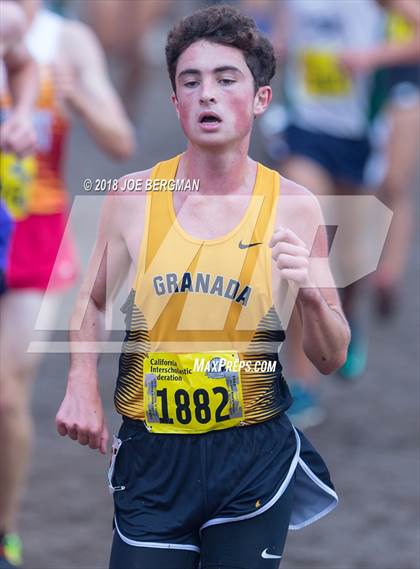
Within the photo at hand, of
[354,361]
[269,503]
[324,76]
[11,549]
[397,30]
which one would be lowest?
[11,549]

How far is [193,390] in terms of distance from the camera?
2.95 meters

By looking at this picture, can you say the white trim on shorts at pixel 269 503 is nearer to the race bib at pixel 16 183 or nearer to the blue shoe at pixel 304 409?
the race bib at pixel 16 183

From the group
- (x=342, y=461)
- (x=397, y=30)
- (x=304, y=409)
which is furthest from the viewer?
(x=397, y=30)

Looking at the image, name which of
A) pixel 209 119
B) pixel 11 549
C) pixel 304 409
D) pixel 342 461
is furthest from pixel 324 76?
pixel 209 119

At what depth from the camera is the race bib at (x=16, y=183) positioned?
15.4ft

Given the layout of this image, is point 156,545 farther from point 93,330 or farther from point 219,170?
point 219,170

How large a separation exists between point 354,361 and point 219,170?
370 centimetres

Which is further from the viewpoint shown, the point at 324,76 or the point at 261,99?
the point at 324,76

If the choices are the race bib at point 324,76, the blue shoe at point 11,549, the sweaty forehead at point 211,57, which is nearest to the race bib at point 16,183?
the blue shoe at point 11,549

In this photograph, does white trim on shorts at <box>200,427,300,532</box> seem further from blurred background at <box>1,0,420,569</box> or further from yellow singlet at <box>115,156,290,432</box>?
blurred background at <box>1,0,420,569</box>

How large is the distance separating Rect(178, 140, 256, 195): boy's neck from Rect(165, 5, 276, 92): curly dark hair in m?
0.15

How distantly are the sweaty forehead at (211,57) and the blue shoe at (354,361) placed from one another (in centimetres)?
355

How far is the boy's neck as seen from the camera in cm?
291

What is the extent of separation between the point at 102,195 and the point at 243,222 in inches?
18.5
